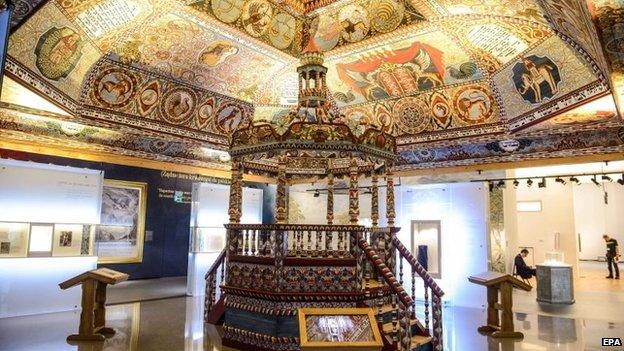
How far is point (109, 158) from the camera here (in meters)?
9.86

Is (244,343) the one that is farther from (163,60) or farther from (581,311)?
(581,311)

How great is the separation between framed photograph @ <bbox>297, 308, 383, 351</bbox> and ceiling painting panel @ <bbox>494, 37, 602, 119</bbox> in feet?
18.0

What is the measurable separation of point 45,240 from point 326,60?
6.57 metres

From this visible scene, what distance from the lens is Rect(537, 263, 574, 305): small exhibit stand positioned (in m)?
10.1

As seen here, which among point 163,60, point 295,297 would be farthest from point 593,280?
point 163,60

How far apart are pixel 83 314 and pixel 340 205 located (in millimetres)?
7896

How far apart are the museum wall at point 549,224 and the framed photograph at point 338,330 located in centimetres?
1310

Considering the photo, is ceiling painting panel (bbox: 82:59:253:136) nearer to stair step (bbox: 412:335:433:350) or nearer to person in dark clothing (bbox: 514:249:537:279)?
stair step (bbox: 412:335:433:350)

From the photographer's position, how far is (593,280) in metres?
14.3

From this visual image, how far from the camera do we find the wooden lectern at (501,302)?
22.9ft

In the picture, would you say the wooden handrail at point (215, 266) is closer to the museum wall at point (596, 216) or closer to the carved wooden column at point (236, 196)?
the carved wooden column at point (236, 196)

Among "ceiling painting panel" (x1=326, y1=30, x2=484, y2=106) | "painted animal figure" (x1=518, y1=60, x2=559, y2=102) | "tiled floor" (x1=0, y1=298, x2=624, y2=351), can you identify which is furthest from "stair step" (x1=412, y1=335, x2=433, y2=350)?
"ceiling painting panel" (x1=326, y1=30, x2=484, y2=106)

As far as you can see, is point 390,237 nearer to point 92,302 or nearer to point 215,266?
point 215,266

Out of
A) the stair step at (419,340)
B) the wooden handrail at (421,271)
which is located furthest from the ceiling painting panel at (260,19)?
the stair step at (419,340)
